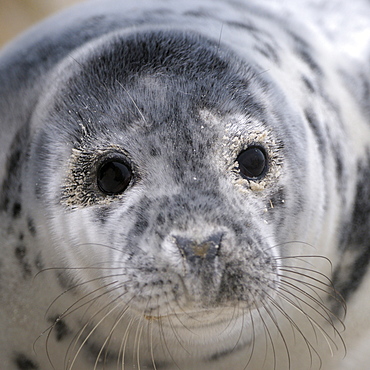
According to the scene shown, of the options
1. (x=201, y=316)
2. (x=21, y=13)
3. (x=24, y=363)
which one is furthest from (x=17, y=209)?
(x=21, y=13)

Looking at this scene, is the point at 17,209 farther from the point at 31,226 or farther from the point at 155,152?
the point at 155,152

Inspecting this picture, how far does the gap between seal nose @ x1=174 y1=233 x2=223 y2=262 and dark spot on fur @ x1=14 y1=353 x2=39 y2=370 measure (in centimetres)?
92

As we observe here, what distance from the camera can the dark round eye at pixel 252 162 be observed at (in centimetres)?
211

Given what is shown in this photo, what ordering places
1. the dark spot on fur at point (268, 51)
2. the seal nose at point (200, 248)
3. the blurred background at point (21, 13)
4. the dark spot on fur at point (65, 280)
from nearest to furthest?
the seal nose at point (200, 248) < the dark spot on fur at point (65, 280) < the dark spot on fur at point (268, 51) < the blurred background at point (21, 13)

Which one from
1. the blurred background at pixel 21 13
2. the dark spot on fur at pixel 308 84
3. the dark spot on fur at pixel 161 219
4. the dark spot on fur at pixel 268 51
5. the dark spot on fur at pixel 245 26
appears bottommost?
the dark spot on fur at pixel 161 219

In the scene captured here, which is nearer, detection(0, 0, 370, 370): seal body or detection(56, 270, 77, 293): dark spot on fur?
detection(0, 0, 370, 370): seal body

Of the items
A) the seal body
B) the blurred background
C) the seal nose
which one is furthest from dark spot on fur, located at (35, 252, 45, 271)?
the blurred background

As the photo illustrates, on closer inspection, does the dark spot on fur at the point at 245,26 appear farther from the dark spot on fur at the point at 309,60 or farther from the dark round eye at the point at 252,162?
the dark round eye at the point at 252,162

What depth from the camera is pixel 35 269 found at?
2.35m

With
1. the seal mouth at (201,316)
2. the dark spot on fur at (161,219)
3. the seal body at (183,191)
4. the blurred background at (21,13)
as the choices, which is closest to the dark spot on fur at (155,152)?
the seal body at (183,191)

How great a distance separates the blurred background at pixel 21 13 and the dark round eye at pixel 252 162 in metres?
3.43

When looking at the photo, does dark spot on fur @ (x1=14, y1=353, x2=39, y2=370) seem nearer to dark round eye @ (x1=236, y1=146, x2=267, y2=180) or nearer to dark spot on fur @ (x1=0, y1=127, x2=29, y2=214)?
dark spot on fur @ (x1=0, y1=127, x2=29, y2=214)

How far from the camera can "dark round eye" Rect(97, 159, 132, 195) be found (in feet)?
6.81

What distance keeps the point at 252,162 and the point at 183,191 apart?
0.88ft
